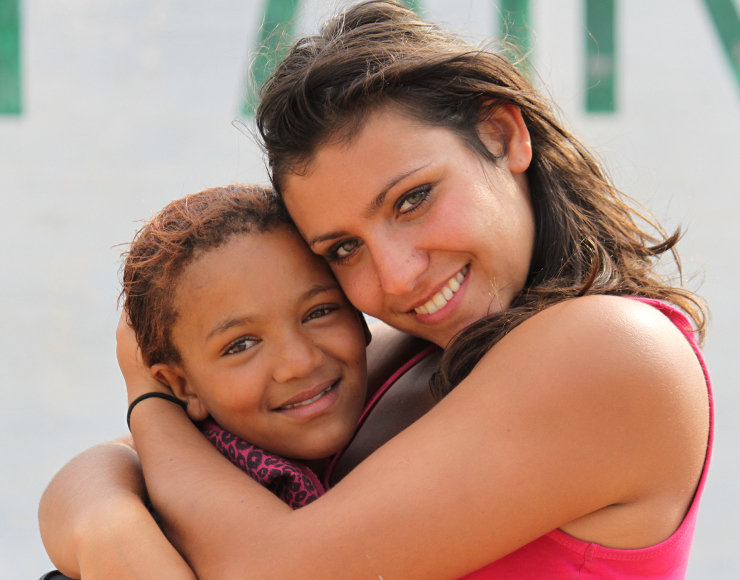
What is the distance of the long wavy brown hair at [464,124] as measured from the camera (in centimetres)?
128

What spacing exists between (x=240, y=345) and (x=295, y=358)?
107 mm

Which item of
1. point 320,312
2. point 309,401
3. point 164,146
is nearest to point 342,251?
point 320,312

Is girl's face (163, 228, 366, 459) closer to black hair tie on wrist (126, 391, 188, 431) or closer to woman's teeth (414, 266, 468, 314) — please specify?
black hair tie on wrist (126, 391, 188, 431)

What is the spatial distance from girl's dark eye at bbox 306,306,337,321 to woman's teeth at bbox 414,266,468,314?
0.61ft

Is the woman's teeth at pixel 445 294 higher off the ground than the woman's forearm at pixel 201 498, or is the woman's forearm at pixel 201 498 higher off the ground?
the woman's teeth at pixel 445 294

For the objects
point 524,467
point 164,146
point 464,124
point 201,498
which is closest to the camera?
point 524,467

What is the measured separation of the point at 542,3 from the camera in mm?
2908

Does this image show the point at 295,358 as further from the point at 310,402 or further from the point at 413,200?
the point at 413,200

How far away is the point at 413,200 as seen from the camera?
128cm

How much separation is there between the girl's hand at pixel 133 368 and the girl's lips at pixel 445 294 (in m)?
0.48

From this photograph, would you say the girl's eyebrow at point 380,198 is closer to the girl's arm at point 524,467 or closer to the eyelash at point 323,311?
the eyelash at point 323,311

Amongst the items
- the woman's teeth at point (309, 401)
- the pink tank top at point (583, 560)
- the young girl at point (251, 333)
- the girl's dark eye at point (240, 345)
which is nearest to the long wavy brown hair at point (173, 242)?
the young girl at point (251, 333)

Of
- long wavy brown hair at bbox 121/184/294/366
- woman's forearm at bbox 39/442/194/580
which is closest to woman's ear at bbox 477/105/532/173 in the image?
long wavy brown hair at bbox 121/184/294/366

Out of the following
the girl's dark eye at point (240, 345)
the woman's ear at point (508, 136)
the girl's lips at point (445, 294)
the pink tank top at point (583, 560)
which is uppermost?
the woman's ear at point (508, 136)
